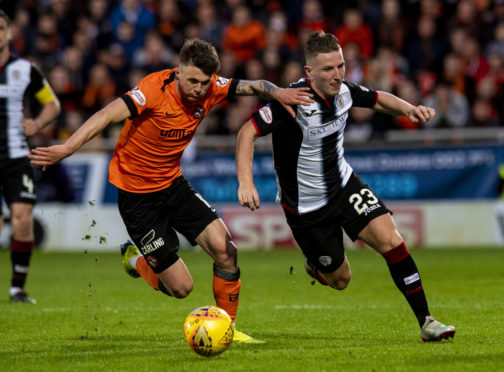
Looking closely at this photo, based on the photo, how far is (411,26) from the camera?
1675 cm

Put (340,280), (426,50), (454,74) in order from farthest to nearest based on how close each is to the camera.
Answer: (426,50) < (454,74) < (340,280)

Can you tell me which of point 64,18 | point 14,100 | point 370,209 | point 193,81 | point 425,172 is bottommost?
point 425,172

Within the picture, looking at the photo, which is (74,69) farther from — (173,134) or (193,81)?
(193,81)

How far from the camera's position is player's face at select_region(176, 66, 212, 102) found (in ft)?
21.1

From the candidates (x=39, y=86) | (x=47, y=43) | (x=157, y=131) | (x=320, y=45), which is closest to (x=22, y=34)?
(x=47, y=43)

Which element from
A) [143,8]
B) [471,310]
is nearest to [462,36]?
[143,8]

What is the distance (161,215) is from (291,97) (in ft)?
4.82

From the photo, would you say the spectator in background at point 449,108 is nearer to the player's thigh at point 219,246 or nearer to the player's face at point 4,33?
the player's face at point 4,33

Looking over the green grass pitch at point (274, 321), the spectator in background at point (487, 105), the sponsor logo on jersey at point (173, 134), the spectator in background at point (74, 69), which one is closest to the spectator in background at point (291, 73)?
the spectator in background at point (487, 105)

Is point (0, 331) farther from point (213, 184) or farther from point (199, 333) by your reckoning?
point (213, 184)

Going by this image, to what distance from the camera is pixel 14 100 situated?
9508 millimetres

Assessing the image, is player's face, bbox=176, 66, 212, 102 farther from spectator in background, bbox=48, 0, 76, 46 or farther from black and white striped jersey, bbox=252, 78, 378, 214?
spectator in background, bbox=48, 0, 76, 46

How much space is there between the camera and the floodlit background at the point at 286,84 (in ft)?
48.2

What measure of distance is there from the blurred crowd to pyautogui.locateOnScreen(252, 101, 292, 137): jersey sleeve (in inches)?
323
